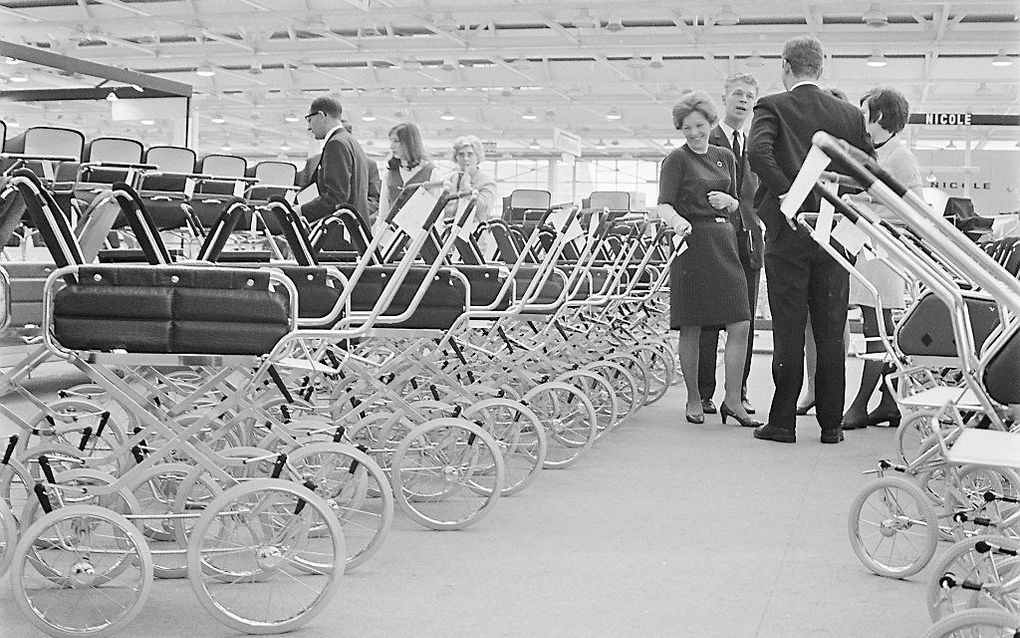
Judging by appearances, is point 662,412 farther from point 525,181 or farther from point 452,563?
point 525,181

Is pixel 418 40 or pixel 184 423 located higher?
pixel 418 40

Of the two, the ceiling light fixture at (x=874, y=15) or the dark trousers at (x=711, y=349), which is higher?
the ceiling light fixture at (x=874, y=15)

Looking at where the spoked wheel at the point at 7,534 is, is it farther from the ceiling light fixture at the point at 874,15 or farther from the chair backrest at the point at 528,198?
the ceiling light fixture at the point at 874,15

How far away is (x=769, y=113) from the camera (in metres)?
4.73

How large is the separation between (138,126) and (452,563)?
28.7 m

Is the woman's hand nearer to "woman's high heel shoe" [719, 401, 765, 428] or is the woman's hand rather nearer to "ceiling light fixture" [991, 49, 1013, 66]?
"woman's high heel shoe" [719, 401, 765, 428]

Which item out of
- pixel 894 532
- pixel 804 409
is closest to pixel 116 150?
pixel 804 409

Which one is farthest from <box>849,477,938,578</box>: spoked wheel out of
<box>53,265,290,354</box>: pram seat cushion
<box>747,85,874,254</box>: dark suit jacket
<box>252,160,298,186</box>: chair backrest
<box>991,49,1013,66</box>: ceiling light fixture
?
<box>991,49,1013,66</box>: ceiling light fixture

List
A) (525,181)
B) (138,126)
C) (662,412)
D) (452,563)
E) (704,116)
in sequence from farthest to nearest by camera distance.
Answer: (525,181)
(138,126)
(662,412)
(704,116)
(452,563)

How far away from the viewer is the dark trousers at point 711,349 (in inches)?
230

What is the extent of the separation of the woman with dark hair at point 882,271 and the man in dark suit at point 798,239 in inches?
7.5

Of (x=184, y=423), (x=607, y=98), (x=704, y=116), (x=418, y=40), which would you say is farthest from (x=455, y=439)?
(x=607, y=98)

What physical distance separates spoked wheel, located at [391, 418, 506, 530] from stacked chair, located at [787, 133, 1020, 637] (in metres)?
1.02

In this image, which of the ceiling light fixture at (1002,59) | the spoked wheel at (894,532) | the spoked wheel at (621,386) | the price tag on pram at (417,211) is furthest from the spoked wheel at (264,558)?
the ceiling light fixture at (1002,59)
